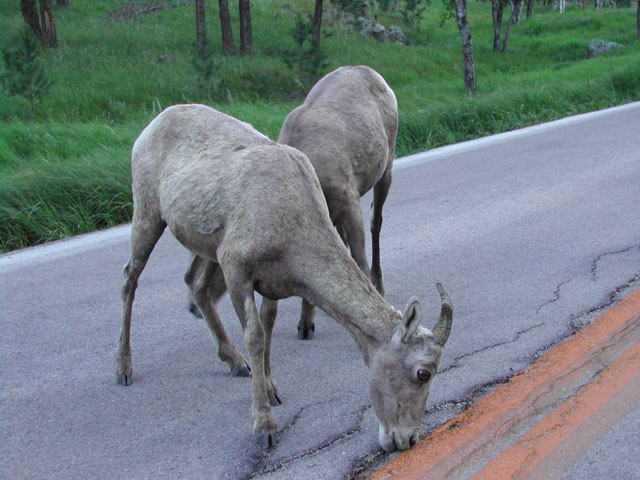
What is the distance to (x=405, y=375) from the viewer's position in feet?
11.0

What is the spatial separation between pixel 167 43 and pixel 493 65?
14044mm

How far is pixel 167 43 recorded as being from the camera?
2503 centimetres

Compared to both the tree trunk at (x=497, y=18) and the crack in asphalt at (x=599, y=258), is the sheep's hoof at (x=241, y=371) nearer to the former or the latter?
the crack in asphalt at (x=599, y=258)

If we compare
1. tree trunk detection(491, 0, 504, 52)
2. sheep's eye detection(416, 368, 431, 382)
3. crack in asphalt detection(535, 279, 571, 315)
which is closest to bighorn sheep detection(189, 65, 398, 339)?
crack in asphalt detection(535, 279, 571, 315)

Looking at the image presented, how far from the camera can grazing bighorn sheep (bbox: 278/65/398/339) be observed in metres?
5.00

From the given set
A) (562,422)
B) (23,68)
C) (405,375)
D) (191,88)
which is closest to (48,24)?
(191,88)

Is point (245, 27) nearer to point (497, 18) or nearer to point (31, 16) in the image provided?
point (31, 16)

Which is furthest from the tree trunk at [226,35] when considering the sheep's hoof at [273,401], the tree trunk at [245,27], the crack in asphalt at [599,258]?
the sheep's hoof at [273,401]

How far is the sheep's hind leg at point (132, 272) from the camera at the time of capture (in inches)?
181

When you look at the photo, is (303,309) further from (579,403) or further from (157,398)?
(579,403)

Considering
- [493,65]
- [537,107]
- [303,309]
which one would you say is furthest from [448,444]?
[493,65]

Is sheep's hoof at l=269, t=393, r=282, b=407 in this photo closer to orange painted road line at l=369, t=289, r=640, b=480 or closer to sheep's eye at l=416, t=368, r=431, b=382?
orange painted road line at l=369, t=289, r=640, b=480

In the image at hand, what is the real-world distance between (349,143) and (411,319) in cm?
226

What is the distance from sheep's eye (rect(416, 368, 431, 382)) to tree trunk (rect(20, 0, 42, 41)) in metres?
22.5
